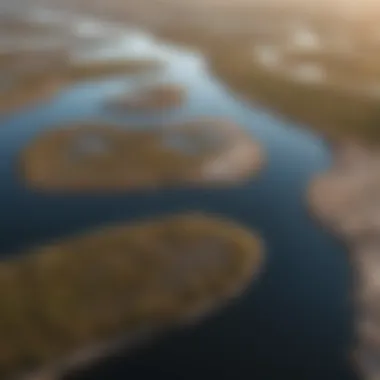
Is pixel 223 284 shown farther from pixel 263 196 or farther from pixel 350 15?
pixel 350 15

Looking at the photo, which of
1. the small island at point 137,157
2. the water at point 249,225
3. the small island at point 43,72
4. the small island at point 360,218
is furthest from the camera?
the small island at point 43,72

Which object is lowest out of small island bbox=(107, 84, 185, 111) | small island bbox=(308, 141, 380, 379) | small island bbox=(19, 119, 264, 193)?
small island bbox=(308, 141, 380, 379)

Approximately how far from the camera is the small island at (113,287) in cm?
2114

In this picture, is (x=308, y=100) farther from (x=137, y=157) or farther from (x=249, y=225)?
(x=249, y=225)

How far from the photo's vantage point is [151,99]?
140 ft

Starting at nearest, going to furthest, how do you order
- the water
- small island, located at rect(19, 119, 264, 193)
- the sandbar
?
1. the water
2. small island, located at rect(19, 119, 264, 193)
3. the sandbar

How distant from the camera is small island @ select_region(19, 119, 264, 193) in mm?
32250

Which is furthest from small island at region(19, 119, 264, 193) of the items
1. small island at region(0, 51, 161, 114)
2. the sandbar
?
small island at region(0, 51, 161, 114)

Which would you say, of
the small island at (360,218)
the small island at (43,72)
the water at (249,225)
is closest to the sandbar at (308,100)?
the water at (249,225)

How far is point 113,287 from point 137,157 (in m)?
12.1

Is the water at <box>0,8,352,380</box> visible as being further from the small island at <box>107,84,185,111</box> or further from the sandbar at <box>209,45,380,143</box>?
the sandbar at <box>209,45,380,143</box>

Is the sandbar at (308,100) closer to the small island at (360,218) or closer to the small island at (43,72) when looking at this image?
the small island at (360,218)

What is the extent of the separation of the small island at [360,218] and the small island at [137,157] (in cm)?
449

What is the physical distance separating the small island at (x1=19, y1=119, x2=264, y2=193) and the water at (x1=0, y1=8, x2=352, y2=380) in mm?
889
